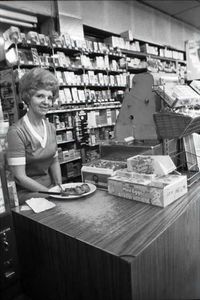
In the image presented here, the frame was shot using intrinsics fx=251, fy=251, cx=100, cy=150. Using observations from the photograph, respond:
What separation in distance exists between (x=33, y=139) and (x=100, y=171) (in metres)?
0.52

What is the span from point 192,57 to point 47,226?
157 cm

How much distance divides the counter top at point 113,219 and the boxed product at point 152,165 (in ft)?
0.55

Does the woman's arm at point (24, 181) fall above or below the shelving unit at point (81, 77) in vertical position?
below

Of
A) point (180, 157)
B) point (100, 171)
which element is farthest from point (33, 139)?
point (180, 157)

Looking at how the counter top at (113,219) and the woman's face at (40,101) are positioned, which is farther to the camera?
the woman's face at (40,101)

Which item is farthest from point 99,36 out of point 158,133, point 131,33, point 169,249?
point 169,249

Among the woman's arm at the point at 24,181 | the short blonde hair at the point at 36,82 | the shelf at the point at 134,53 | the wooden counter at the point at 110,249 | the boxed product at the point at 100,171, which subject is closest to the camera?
the wooden counter at the point at 110,249

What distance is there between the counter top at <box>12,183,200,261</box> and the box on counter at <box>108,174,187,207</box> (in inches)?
1.0

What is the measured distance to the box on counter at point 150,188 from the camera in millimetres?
1093

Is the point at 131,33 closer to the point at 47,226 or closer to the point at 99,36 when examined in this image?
the point at 99,36

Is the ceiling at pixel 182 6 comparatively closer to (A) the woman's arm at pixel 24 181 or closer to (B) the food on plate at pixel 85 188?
(B) the food on plate at pixel 85 188

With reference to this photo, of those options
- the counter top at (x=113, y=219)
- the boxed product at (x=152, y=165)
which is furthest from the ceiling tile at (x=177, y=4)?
the boxed product at (x=152, y=165)

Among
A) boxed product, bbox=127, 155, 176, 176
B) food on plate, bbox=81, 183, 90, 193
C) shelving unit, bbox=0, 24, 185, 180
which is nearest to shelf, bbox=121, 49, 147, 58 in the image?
shelving unit, bbox=0, 24, 185, 180

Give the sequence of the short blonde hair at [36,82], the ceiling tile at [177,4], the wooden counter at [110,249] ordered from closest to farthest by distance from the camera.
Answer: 1. the ceiling tile at [177,4]
2. the wooden counter at [110,249]
3. the short blonde hair at [36,82]
